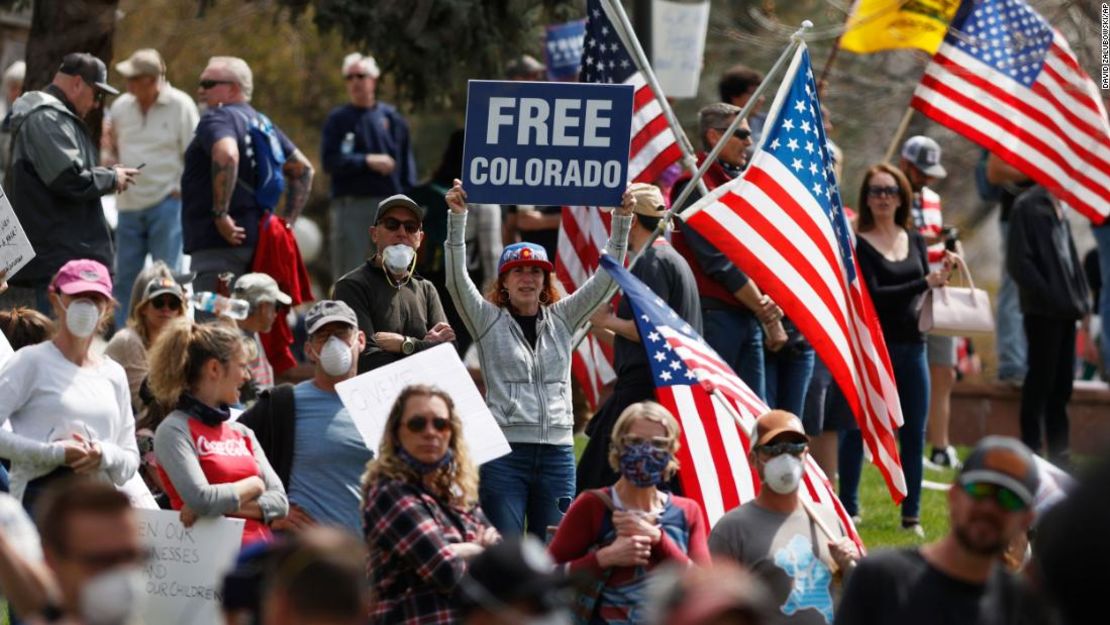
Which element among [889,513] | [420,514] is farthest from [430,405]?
[889,513]

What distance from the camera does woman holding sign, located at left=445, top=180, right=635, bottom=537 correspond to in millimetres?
9539

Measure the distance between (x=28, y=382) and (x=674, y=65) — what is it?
9090 millimetres

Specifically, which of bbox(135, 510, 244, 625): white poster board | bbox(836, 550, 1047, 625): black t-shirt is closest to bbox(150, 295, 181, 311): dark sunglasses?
bbox(135, 510, 244, 625): white poster board

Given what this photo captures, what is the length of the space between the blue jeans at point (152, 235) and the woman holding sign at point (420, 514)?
20.8 feet

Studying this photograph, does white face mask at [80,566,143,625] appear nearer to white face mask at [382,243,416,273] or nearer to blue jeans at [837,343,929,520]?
white face mask at [382,243,416,273]

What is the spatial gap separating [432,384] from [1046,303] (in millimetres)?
6249

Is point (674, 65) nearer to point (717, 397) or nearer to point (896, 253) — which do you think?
point (896, 253)

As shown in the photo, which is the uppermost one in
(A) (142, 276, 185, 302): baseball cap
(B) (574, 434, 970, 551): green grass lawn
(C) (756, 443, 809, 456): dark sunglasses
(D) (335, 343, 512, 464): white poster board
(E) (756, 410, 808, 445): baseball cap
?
(E) (756, 410, 808, 445): baseball cap

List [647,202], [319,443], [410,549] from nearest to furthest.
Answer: [410,549], [319,443], [647,202]

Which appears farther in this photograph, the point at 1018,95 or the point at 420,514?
the point at 1018,95

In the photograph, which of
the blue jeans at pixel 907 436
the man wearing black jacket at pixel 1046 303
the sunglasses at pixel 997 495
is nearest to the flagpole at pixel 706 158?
the blue jeans at pixel 907 436

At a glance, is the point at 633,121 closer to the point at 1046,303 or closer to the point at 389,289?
the point at 389,289

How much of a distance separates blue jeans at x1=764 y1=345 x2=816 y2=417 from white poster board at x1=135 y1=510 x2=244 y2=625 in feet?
12.9

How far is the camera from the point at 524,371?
962cm
